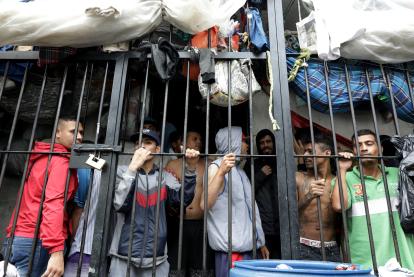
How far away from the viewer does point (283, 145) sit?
239 centimetres

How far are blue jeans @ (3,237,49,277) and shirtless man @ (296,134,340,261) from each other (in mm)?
2093

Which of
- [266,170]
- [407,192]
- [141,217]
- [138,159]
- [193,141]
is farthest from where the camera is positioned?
[193,141]

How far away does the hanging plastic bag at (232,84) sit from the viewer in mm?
2631

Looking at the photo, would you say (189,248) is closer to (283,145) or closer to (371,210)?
(283,145)

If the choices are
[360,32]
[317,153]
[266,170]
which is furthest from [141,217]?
[360,32]

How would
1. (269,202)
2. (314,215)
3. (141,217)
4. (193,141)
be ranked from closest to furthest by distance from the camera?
(141,217)
(314,215)
(269,202)
(193,141)

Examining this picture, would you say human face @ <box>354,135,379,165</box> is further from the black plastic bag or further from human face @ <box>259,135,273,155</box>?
human face @ <box>259,135,273,155</box>

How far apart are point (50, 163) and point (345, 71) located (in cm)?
262

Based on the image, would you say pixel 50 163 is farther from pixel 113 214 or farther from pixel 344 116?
pixel 344 116

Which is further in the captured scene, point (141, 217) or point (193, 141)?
point (193, 141)

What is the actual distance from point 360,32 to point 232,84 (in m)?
1.17

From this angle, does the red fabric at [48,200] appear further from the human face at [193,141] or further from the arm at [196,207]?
the human face at [193,141]

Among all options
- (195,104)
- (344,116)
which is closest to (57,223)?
(195,104)

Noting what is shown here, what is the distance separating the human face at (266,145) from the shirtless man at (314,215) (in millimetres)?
418
